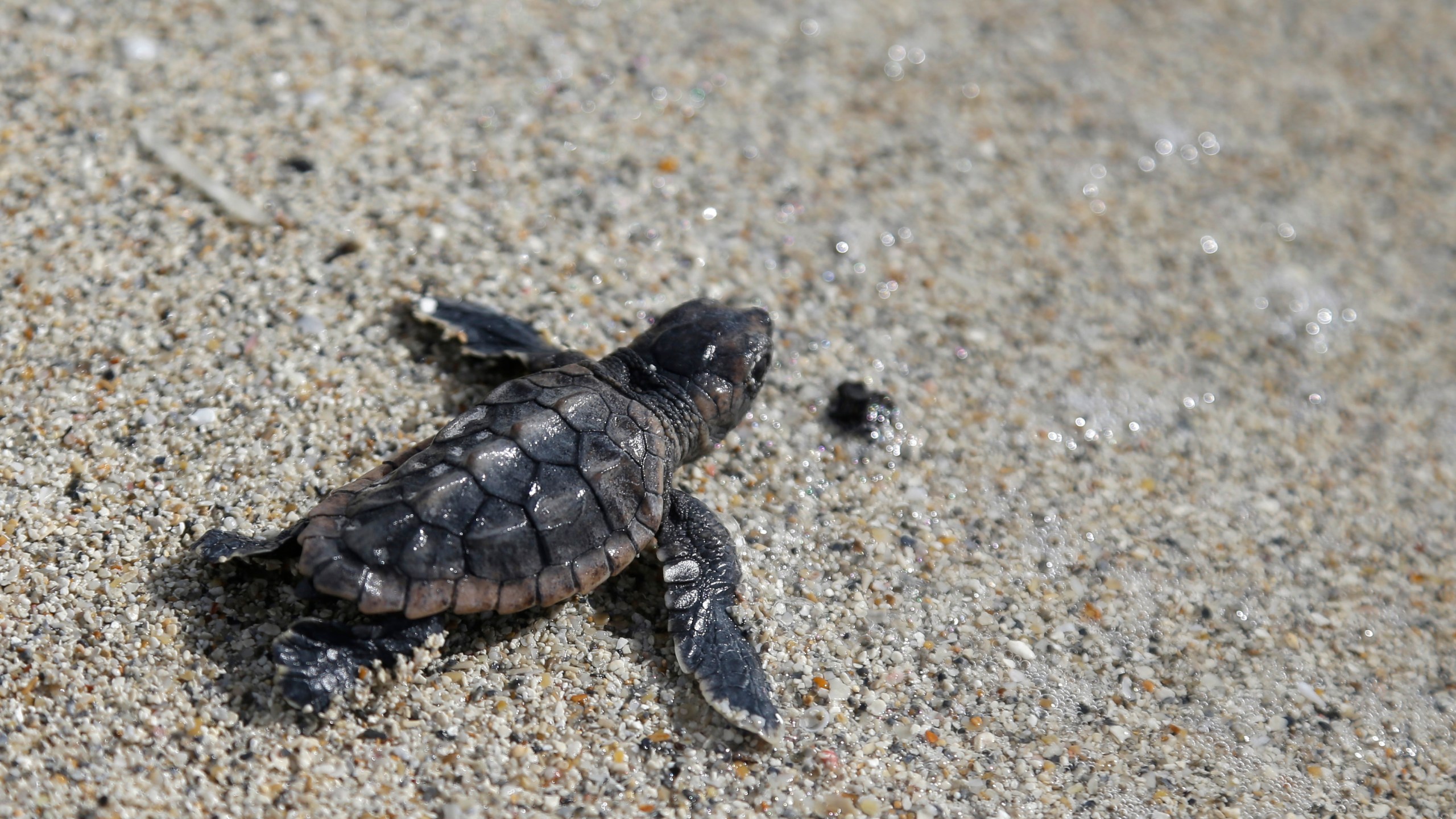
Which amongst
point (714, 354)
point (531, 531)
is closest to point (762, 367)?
point (714, 354)

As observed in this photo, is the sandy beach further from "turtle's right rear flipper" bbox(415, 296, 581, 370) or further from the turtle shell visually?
the turtle shell

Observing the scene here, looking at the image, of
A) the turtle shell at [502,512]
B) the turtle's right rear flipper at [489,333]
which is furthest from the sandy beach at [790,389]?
the turtle shell at [502,512]

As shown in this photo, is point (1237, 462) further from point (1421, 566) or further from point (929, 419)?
point (929, 419)

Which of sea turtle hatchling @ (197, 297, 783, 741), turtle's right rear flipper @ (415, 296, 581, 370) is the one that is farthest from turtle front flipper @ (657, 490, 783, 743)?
turtle's right rear flipper @ (415, 296, 581, 370)

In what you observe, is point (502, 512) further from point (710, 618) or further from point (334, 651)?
point (710, 618)

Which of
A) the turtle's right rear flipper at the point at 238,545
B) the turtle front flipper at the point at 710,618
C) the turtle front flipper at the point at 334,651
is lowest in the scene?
the turtle front flipper at the point at 710,618

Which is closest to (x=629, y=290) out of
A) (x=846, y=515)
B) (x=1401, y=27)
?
(x=846, y=515)

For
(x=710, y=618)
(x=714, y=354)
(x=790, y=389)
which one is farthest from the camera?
(x=790, y=389)

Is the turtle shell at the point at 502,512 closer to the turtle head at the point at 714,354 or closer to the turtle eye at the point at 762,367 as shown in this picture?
the turtle head at the point at 714,354
